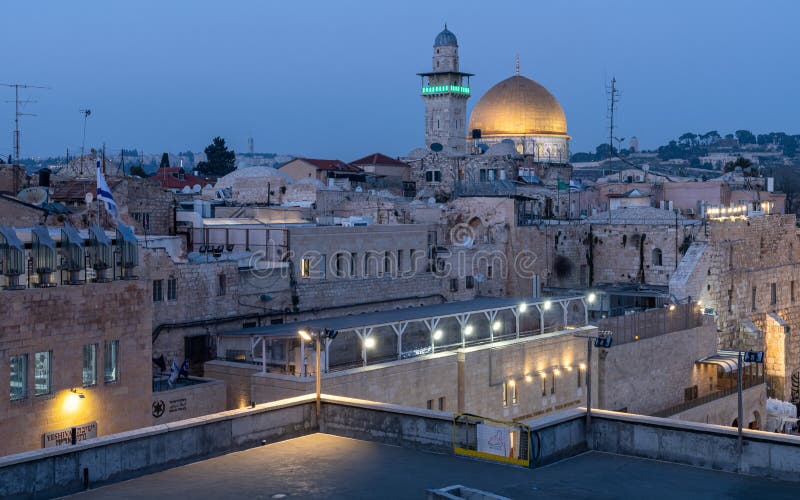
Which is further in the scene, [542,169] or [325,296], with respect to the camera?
[542,169]

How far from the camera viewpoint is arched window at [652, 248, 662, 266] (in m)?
42.5

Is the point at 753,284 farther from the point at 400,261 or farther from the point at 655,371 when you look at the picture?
the point at 400,261

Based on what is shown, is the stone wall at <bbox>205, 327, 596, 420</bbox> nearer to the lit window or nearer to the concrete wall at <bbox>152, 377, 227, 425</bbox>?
the concrete wall at <bbox>152, 377, 227, 425</bbox>

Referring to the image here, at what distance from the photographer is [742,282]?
42.4 metres

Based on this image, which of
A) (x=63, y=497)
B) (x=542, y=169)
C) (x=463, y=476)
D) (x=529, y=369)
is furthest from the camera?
(x=542, y=169)

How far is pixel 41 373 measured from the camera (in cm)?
1917

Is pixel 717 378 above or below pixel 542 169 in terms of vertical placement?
below

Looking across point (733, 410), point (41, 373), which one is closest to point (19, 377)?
point (41, 373)

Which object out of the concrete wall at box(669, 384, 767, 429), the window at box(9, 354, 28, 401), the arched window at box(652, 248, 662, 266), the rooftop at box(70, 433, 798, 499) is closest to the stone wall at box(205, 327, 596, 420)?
the concrete wall at box(669, 384, 767, 429)

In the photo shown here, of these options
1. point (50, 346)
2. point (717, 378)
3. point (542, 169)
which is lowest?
point (717, 378)

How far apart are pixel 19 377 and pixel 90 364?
5.31 feet

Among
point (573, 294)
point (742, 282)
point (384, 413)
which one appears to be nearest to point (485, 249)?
point (573, 294)

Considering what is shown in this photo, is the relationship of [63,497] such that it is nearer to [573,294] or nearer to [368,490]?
[368,490]

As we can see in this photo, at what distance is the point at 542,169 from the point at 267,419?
160 feet
